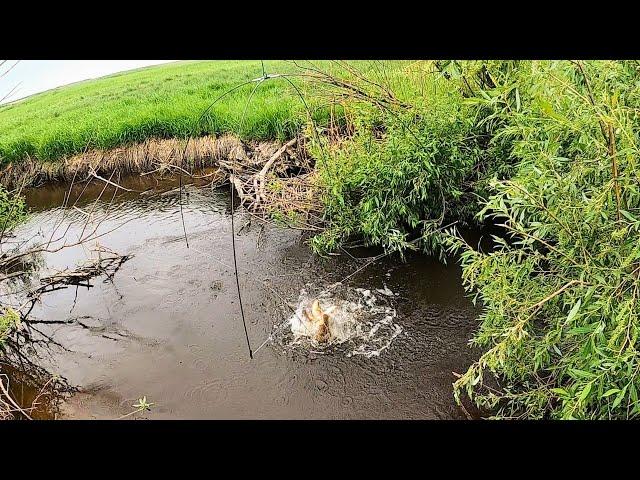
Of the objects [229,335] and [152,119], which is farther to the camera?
[152,119]

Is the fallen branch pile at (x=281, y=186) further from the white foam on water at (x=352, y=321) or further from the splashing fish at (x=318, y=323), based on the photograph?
the splashing fish at (x=318, y=323)

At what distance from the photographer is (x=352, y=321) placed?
546cm

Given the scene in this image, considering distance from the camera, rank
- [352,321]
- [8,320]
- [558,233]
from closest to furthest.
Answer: [558,233]
[8,320]
[352,321]

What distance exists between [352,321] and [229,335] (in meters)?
1.40

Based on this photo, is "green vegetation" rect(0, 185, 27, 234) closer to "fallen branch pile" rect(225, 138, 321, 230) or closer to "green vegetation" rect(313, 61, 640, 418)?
"fallen branch pile" rect(225, 138, 321, 230)

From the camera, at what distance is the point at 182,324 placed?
5.79 meters

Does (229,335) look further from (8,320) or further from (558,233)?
(558,233)

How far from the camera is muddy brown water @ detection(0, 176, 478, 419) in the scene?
14.9 ft

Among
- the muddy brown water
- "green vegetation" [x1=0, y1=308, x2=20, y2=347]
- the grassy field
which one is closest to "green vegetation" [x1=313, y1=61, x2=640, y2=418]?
the muddy brown water

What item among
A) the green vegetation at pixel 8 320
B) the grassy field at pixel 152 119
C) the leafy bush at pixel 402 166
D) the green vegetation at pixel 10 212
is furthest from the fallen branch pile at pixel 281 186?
the green vegetation at pixel 10 212

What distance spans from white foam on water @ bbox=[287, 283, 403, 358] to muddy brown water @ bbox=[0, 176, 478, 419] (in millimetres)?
128

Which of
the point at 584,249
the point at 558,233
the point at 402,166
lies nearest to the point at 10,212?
the point at 402,166
